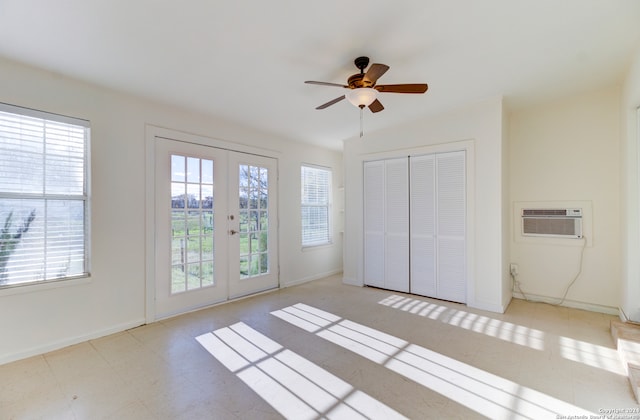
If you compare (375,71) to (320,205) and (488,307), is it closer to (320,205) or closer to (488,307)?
(488,307)

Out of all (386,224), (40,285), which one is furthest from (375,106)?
(40,285)

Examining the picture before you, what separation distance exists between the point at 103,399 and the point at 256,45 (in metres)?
2.82

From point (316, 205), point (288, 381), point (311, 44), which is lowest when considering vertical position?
point (288, 381)

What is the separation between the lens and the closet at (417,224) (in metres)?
3.94

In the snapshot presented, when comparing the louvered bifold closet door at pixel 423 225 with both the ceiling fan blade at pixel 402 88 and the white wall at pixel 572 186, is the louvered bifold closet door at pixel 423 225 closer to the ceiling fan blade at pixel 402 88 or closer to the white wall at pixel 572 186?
the white wall at pixel 572 186

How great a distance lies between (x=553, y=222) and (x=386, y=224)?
2.19 metres

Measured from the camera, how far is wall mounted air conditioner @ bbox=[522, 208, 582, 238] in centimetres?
377

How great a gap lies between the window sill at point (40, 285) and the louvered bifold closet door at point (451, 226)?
13.6 ft

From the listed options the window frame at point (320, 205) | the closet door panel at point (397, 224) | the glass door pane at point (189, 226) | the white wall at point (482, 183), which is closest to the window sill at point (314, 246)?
the window frame at point (320, 205)

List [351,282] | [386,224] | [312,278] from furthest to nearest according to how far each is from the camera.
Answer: [312,278] → [351,282] → [386,224]

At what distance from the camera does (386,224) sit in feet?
15.1

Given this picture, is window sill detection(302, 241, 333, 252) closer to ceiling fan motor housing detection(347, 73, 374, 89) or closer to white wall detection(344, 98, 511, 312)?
white wall detection(344, 98, 511, 312)

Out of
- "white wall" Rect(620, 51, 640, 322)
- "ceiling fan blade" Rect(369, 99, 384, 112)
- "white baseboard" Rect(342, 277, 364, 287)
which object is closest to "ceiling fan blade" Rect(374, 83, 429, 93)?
"ceiling fan blade" Rect(369, 99, 384, 112)

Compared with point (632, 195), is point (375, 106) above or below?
above
